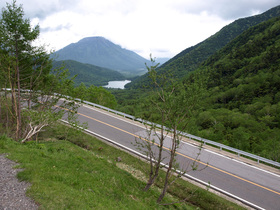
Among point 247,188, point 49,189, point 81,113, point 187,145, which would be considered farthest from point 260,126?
point 49,189

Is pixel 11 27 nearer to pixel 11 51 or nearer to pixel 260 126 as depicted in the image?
pixel 11 51

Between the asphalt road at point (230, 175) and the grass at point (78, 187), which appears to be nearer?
the grass at point (78, 187)

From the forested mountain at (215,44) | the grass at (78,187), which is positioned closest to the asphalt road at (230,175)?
the grass at (78,187)

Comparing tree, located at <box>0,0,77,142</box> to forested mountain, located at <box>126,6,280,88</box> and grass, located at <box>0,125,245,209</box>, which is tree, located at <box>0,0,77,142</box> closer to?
grass, located at <box>0,125,245,209</box>

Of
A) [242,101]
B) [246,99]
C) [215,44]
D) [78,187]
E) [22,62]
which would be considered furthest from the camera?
[215,44]

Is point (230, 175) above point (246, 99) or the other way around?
above

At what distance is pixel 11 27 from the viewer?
1094cm

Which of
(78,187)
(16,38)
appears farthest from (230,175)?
(16,38)

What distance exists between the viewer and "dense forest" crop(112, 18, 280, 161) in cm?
770

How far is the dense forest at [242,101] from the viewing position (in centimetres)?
770

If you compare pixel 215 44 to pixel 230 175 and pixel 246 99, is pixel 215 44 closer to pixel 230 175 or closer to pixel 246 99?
pixel 246 99

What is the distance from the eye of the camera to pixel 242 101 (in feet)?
179

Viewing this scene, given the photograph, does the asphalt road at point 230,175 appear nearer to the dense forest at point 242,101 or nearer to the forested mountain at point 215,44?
the dense forest at point 242,101

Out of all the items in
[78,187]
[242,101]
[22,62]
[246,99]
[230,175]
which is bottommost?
[242,101]
